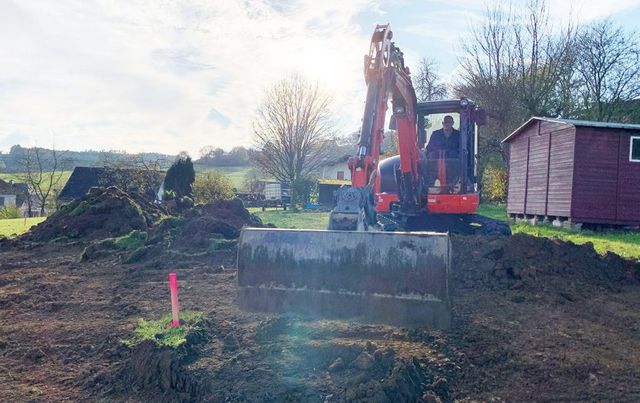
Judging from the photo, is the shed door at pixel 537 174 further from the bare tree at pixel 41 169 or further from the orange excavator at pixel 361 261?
the bare tree at pixel 41 169

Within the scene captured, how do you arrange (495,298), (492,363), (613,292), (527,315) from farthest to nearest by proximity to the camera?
(613,292)
(495,298)
(527,315)
(492,363)

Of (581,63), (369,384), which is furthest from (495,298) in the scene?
(581,63)

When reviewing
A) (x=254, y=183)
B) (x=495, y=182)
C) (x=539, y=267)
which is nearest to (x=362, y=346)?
(x=539, y=267)

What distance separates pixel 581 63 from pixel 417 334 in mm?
28173

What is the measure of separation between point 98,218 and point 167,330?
34.9 ft

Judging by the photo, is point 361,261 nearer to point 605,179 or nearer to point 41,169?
point 605,179

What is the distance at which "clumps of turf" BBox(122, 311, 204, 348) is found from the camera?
15.7 ft

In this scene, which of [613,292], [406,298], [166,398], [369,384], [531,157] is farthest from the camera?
[531,157]

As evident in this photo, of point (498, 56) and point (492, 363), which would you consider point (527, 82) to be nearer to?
point (498, 56)

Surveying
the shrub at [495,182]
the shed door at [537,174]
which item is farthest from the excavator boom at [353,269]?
the shrub at [495,182]

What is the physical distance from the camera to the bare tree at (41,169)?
44.0 metres

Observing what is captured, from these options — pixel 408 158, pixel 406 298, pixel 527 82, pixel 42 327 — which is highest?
pixel 527 82

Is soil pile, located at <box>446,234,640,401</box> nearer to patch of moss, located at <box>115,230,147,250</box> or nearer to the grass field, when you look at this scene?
the grass field

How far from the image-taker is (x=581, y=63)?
27.8 m
